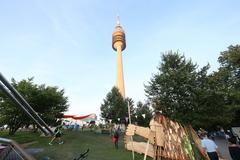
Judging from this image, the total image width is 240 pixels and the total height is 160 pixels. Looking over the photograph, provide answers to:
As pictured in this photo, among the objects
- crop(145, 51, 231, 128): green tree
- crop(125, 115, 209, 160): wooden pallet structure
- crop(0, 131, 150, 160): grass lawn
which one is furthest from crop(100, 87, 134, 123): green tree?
crop(125, 115, 209, 160): wooden pallet structure

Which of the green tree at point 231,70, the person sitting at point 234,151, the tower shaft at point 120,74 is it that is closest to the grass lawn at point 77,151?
the person sitting at point 234,151

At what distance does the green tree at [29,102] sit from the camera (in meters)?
23.3

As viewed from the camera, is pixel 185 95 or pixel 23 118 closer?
pixel 23 118

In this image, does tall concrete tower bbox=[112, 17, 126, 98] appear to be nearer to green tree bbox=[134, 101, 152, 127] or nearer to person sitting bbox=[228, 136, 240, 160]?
green tree bbox=[134, 101, 152, 127]

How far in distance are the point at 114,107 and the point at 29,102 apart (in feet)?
87.8

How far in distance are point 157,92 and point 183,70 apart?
13.2 feet

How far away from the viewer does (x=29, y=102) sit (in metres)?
24.9

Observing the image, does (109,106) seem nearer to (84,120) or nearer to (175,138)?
(84,120)

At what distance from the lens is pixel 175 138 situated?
1173 centimetres

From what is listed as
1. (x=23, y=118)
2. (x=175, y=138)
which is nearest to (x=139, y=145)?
(x=175, y=138)

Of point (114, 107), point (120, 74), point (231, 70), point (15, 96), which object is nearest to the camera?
point (15, 96)

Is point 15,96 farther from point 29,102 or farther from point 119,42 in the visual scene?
point 119,42

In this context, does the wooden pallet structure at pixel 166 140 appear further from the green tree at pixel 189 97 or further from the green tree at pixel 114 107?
the green tree at pixel 114 107

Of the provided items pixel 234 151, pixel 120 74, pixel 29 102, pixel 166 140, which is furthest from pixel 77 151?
pixel 120 74
